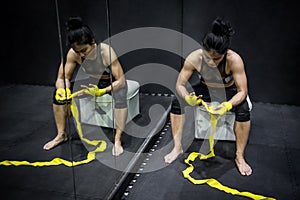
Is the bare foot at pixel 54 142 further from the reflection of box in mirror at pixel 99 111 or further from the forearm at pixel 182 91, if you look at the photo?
the forearm at pixel 182 91

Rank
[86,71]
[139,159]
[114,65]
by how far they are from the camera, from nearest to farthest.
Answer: [86,71]
[114,65]
[139,159]

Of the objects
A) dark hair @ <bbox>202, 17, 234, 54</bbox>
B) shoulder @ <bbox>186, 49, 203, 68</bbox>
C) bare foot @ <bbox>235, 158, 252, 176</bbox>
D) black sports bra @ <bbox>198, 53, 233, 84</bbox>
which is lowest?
bare foot @ <bbox>235, 158, 252, 176</bbox>

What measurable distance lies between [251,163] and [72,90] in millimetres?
1591

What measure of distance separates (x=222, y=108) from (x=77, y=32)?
1319 millimetres

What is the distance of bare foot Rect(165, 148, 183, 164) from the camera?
8.79 feet

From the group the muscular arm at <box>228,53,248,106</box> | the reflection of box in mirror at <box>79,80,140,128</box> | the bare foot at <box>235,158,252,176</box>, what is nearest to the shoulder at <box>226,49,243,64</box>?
the muscular arm at <box>228,53,248,106</box>

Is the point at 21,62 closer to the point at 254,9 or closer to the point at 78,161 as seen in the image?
the point at 78,161

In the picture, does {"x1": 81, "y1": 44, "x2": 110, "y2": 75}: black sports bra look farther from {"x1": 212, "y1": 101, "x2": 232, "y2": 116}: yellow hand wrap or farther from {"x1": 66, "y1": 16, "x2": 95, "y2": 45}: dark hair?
{"x1": 212, "y1": 101, "x2": 232, "y2": 116}: yellow hand wrap

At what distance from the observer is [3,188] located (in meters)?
1.17

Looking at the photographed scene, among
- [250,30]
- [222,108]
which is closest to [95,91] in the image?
[222,108]

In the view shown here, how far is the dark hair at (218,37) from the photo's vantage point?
2.41 m

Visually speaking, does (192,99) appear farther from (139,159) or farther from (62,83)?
(62,83)

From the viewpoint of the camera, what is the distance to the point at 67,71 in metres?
1.46

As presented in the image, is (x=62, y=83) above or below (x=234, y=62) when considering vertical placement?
above
